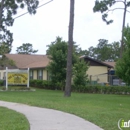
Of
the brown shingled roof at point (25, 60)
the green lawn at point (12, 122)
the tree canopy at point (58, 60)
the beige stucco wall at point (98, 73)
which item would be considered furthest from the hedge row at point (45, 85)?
the green lawn at point (12, 122)

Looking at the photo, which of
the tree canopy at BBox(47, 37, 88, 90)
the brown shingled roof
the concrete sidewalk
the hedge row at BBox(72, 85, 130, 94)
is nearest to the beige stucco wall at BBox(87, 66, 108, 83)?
the tree canopy at BBox(47, 37, 88, 90)

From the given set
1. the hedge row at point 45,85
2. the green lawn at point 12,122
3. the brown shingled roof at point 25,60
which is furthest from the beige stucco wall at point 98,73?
the green lawn at point 12,122

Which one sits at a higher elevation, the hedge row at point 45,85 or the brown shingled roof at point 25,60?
the brown shingled roof at point 25,60

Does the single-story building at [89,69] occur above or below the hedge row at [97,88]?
above

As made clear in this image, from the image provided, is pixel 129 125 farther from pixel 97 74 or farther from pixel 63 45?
pixel 97 74

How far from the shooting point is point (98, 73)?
45.2 meters

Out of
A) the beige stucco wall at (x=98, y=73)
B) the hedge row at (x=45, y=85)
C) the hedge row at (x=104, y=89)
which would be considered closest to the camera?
the hedge row at (x=104, y=89)

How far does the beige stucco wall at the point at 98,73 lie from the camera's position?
146 feet

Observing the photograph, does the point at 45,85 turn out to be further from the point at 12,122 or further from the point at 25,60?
the point at 12,122

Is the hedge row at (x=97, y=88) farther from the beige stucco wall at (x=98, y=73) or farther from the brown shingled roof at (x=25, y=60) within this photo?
the brown shingled roof at (x=25, y=60)

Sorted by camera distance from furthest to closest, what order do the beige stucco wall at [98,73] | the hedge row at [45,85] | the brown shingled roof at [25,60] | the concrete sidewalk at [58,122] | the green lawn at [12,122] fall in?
1. the brown shingled roof at [25,60]
2. the beige stucco wall at [98,73]
3. the hedge row at [45,85]
4. the concrete sidewalk at [58,122]
5. the green lawn at [12,122]

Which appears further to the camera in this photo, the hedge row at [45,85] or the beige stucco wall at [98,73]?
the beige stucco wall at [98,73]

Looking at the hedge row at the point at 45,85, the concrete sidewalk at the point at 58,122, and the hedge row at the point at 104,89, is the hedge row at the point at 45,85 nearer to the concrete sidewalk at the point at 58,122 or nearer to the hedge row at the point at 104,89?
the hedge row at the point at 104,89

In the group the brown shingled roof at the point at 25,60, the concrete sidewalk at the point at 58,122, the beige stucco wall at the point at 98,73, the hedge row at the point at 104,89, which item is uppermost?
the brown shingled roof at the point at 25,60
